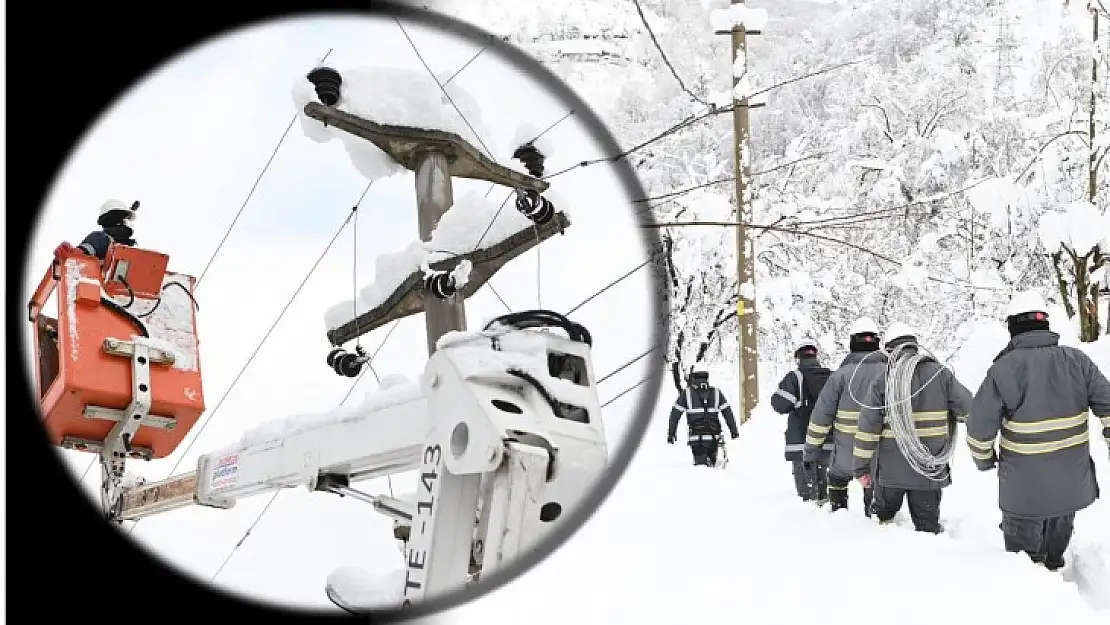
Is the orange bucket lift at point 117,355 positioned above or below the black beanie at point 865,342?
below

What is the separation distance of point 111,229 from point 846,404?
4471 mm

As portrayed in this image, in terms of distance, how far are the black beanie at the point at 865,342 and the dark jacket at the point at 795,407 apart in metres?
0.95

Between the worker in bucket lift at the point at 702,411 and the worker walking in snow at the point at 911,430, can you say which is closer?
the worker walking in snow at the point at 911,430

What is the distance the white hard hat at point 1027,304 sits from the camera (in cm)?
463

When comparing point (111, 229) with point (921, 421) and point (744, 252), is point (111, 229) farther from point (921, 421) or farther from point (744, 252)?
point (744, 252)

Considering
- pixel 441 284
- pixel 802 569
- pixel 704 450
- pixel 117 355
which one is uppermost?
pixel 441 284

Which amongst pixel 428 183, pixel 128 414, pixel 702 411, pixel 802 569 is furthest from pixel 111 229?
pixel 702 411

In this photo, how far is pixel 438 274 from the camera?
3.26 meters

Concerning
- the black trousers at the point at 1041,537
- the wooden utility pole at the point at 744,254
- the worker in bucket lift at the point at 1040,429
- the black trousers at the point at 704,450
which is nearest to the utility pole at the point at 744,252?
the wooden utility pole at the point at 744,254

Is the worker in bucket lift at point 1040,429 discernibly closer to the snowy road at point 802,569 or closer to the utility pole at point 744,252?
the snowy road at point 802,569

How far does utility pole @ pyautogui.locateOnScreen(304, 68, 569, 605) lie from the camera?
8.23ft

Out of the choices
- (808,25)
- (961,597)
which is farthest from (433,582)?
(808,25)

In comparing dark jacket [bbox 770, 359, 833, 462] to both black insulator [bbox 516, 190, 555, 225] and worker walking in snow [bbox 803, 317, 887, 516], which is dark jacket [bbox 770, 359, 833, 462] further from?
black insulator [bbox 516, 190, 555, 225]

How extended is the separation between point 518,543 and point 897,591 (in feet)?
6.30
